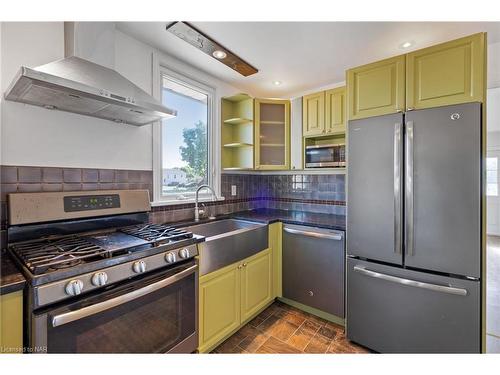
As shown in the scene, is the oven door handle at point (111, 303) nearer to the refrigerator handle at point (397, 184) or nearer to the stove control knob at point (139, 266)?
the stove control knob at point (139, 266)

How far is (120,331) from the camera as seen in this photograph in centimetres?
114

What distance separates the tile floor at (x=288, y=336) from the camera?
1749 millimetres

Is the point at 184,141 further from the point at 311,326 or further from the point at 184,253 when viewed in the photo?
the point at 311,326

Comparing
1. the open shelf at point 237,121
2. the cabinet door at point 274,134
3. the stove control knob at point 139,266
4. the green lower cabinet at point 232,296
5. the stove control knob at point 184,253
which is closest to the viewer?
the stove control knob at point 139,266

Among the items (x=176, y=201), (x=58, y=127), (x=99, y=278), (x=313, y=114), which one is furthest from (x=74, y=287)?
(x=313, y=114)

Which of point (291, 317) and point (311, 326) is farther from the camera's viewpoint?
point (291, 317)

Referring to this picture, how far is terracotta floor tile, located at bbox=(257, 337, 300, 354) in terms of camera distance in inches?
67.9

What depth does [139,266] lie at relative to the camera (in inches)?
46.6

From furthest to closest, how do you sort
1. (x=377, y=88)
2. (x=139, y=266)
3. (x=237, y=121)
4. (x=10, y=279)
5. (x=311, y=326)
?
(x=237, y=121) → (x=311, y=326) → (x=377, y=88) → (x=139, y=266) → (x=10, y=279)

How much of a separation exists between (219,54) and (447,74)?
1685mm

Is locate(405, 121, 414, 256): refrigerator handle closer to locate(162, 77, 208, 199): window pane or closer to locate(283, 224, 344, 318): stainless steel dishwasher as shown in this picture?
locate(283, 224, 344, 318): stainless steel dishwasher

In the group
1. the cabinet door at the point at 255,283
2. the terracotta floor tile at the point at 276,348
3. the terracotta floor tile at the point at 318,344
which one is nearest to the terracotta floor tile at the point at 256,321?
the cabinet door at the point at 255,283

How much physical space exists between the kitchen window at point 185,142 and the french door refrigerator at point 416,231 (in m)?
1.50

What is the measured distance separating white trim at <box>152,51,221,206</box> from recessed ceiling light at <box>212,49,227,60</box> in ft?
1.33
